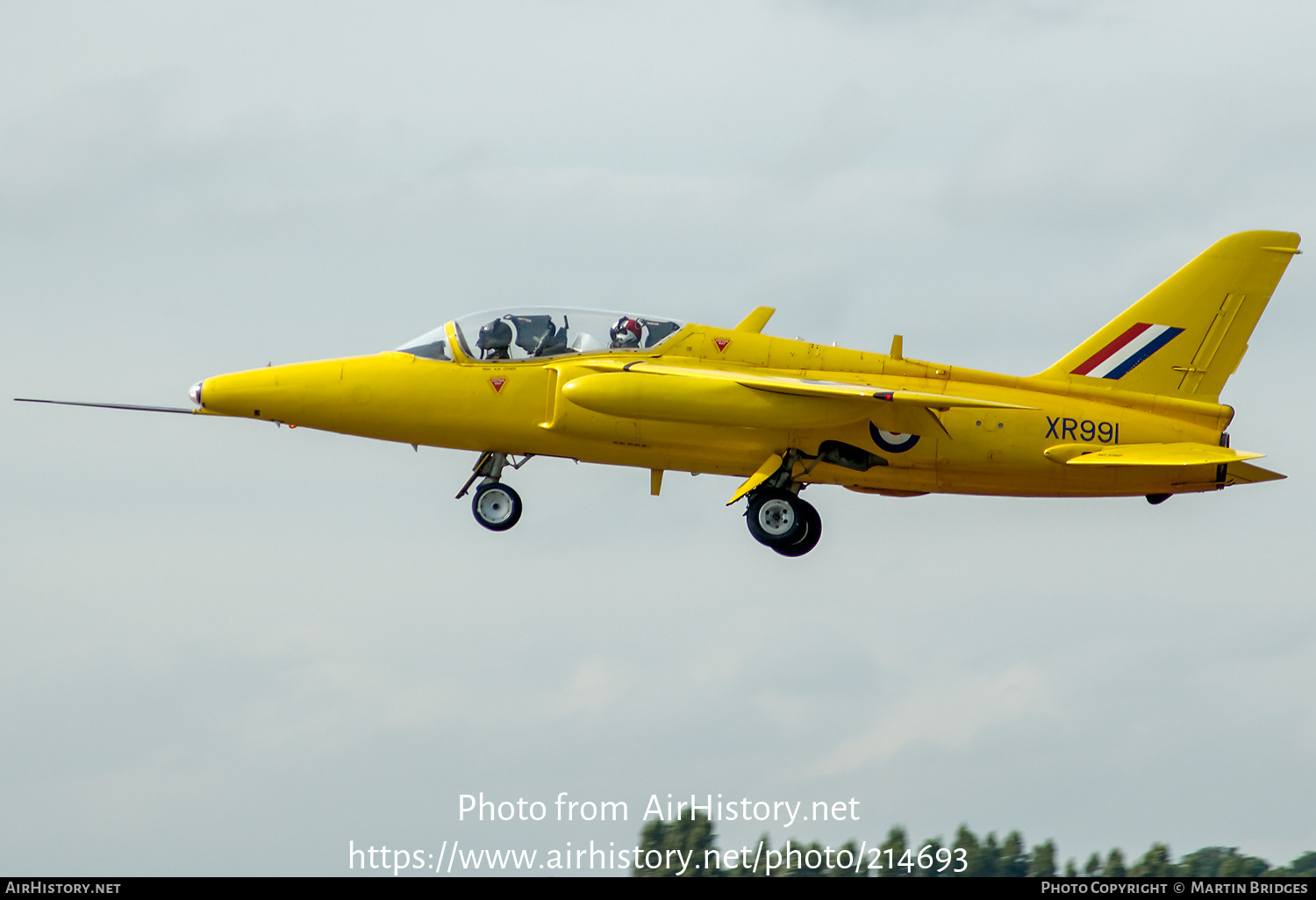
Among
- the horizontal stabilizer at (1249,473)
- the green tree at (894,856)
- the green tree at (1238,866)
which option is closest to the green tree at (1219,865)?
the green tree at (1238,866)

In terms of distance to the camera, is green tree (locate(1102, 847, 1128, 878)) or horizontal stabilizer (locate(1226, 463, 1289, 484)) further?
green tree (locate(1102, 847, 1128, 878))

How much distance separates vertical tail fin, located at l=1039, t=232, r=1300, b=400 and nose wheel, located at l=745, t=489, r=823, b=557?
3920 millimetres

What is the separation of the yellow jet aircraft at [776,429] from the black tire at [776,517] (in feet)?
0.06

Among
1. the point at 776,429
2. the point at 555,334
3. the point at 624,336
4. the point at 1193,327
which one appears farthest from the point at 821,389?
the point at 1193,327

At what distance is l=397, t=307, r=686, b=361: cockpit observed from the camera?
23641 mm

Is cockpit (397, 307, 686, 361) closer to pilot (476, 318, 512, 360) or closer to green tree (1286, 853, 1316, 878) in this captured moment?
pilot (476, 318, 512, 360)

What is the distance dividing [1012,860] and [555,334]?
117 feet

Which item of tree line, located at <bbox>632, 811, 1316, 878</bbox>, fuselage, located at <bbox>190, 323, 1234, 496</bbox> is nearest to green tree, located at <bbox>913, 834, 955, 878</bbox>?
tree line, located at <bbox>632, 811, 1316, 878</bbox>

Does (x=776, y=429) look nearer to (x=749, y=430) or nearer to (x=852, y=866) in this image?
(x=749, y=430)

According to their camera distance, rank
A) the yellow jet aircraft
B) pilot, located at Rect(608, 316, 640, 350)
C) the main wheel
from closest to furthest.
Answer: the yellow jet aircraft, pilot, located at Rect(608, 316, 640, 350), the main wheel

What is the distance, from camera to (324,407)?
24000mm

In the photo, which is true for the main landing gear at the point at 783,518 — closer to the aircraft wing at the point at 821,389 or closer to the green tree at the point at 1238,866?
the aircraft wing at the point at 821,389

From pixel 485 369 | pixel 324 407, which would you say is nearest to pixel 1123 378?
pixel 485 369
